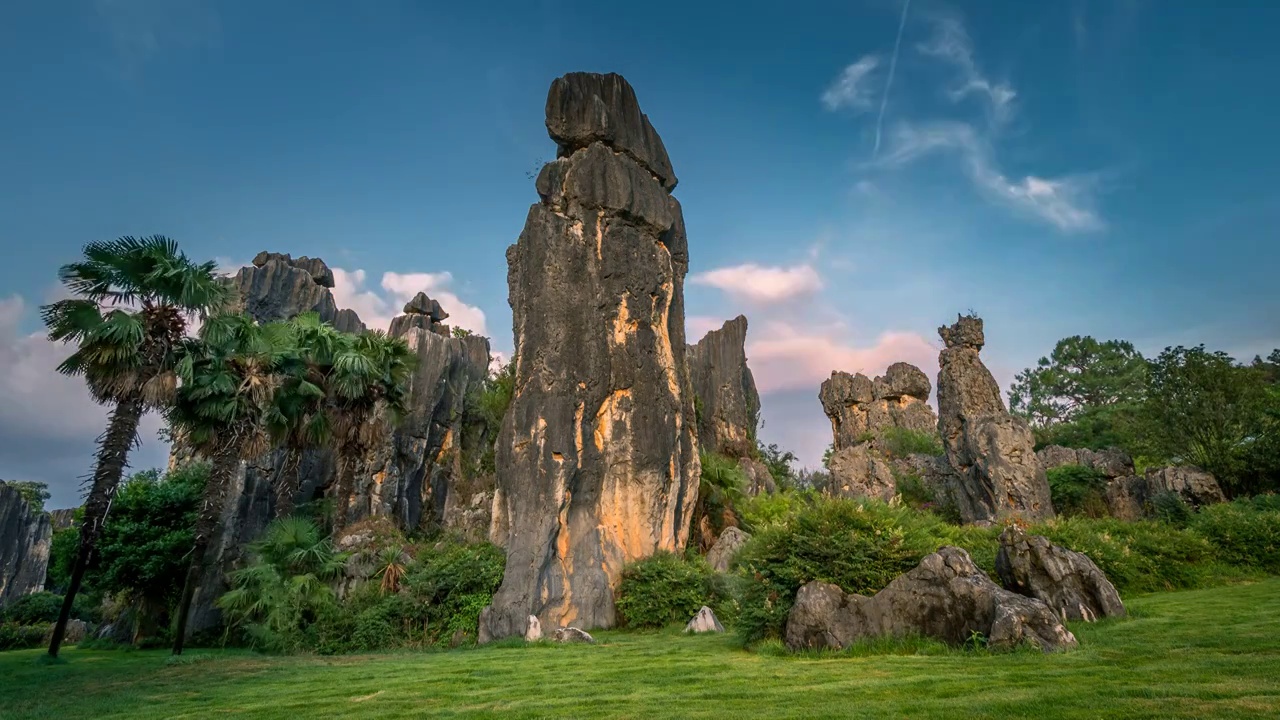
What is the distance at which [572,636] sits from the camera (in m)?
16.8

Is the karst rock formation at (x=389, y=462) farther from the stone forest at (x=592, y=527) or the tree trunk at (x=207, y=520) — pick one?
the tree trunk at (x=207, y=520)

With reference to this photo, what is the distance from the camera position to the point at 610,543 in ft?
69.3

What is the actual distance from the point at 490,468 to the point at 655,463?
13003 mm

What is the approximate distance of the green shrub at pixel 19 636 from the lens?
25.2 meters

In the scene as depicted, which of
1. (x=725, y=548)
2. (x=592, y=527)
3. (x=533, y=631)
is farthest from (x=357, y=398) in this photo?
(x=725, y=548)

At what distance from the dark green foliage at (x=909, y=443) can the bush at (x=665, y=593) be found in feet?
81.2

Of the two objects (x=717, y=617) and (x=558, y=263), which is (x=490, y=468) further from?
(x=717, y=617)

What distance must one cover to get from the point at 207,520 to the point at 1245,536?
89.1ft

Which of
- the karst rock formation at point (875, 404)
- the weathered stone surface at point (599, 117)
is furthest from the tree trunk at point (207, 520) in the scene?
the karst rock formation at point (875, 404)

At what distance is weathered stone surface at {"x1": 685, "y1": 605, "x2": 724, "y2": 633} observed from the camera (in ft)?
53.4

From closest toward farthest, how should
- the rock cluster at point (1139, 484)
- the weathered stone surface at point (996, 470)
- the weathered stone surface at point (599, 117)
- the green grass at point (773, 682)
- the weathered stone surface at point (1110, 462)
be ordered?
1. the green grass at point (773, 682)
2. the rock cluster at point (1139, 484)
3. the weathered stone surface at point (599, 117)
4. the weathered stone surface at point (996, 470)
5. the weathered stone surface at point (1110, 462)

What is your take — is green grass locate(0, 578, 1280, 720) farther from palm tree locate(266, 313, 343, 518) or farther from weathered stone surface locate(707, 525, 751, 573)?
palm tree locate(266, 313, 343, 518)

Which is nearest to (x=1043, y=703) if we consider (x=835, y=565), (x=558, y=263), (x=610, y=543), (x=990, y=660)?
(x=990, y=660)

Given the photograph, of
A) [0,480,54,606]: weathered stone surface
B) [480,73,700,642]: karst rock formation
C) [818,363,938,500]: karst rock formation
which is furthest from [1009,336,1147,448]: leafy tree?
[0,480,54,606]: weathered stone surface
